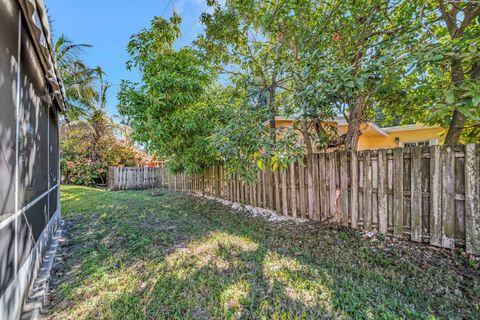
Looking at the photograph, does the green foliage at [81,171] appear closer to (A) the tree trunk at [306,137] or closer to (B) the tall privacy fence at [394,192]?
(B) the tall privacy fence at [394,192]

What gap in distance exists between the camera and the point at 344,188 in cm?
424

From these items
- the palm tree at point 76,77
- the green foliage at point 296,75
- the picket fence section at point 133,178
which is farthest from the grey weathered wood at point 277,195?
the palm tree at point 76,77

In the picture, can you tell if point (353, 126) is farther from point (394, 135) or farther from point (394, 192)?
point (394, 135)

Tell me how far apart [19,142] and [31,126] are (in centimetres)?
72

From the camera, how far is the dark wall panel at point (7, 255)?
169 cm

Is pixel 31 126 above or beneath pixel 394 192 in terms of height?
above

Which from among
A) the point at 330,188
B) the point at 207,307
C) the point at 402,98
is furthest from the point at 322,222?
the point at 207,307

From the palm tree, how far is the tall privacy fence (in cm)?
1199

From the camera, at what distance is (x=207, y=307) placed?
2119mm

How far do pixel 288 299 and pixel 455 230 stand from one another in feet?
8.37

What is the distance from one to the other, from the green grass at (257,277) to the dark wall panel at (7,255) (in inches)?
22.7

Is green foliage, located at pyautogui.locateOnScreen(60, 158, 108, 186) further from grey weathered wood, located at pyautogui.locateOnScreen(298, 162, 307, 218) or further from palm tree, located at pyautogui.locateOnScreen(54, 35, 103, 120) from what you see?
grey weathered wood, located at pyautogui.locateOnScreen(298, 162, 307, 218)

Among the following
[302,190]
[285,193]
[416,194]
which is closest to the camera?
[416,194]

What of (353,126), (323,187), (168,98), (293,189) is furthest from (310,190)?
(168,98)
